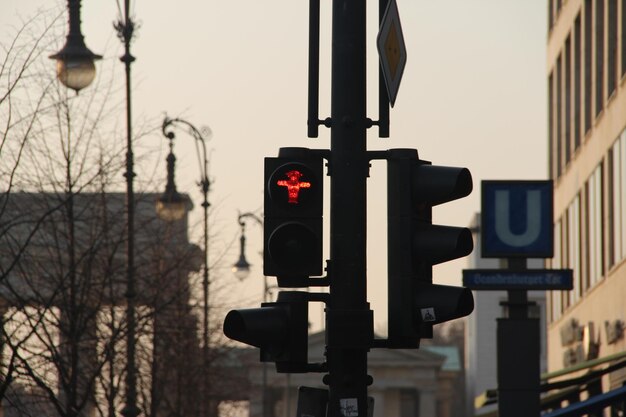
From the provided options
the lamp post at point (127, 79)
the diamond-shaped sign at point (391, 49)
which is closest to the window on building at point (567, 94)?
the lamp post at point (127, 79)

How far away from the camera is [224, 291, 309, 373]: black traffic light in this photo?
31.0ft

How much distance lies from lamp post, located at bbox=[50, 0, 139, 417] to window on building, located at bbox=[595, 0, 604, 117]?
15.1 meters

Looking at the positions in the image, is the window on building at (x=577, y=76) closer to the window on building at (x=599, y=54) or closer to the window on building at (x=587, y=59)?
the window on building at (x=587, y=59)

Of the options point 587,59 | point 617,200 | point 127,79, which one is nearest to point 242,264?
point 587,59

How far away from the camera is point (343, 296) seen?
9766 mm

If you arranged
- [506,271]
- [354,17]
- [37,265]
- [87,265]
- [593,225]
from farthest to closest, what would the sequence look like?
[593,225], [37,265], [87,265], [506,271], [354,17]

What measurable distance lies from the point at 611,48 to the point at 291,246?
84.8 ft

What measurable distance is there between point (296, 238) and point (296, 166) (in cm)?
42

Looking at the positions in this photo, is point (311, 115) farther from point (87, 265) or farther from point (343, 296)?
point (87, 265)

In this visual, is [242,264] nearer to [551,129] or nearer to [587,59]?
[551,129]

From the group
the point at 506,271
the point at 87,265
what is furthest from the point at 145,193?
the point at 506,271

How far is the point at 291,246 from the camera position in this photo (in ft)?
30.8

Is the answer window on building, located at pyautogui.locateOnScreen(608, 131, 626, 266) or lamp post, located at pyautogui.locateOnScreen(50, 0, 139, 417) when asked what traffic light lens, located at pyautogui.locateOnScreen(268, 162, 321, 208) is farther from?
window on building, located at pyautogui.locateOnScreen(608, 131, 626, 266)

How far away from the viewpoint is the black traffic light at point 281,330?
9461 millimetres
